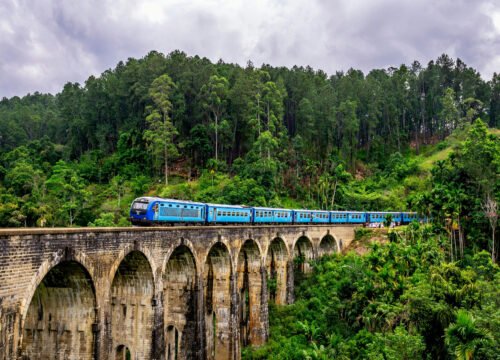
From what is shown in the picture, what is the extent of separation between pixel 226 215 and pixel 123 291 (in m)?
11.7

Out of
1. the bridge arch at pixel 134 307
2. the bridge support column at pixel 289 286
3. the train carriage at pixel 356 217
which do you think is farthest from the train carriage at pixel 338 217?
the bridge arch at pixel 134 307

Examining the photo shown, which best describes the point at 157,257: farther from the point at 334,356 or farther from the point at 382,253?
the point at 382,253

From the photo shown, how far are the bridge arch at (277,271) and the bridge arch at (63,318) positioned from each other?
2237 cm

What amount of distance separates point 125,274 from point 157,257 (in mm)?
1686

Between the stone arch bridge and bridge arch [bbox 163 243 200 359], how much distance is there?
56 mm

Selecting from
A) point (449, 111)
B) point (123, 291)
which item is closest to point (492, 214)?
point (123, 291)

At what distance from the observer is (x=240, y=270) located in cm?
3156

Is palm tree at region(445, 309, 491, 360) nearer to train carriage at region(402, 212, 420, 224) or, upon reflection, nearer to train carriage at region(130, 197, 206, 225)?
train carriage at region(130, 197, 206, 225)

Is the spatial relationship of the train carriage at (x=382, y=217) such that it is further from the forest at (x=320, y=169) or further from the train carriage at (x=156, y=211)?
the train carriage at (x=156, y=211)

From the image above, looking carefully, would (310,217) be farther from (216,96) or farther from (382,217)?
(216,96)

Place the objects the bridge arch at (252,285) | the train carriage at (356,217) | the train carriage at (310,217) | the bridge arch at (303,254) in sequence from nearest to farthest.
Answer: the bridge arch at (252,285) < the train carriage at (310,217) < the bridge arch at (303,254) < the train carriage at (356,217)

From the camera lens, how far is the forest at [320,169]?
85.1 feet

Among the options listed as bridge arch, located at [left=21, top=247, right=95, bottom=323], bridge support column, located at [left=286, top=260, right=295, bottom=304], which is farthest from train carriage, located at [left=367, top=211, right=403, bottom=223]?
bridge arch, located at [left=21, top=247, right=95, bottom=323]

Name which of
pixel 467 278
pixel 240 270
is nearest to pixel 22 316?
pixel 240 270
